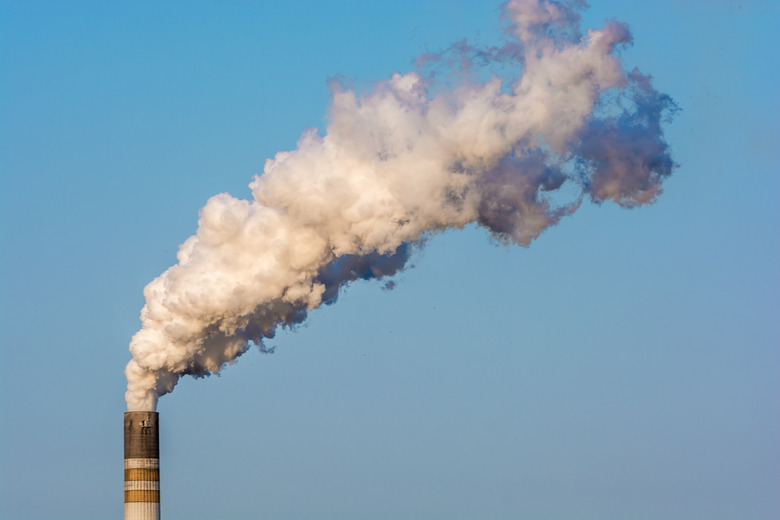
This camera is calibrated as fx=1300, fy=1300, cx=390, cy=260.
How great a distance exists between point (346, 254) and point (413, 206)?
6060 mm

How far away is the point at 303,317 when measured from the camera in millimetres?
66562

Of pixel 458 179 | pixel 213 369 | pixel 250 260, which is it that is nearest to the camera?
pixel 458 179

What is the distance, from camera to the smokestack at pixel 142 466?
216 ft

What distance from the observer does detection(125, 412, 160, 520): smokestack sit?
65.9 metres

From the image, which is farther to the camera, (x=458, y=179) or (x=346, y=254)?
(x=346, y=254)

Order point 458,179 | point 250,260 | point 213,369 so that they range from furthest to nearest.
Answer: point 213,369, point 250,260, point 458,179

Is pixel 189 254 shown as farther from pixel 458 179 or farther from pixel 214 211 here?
pixel 458 179

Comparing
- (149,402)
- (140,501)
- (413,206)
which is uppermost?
(413,206)

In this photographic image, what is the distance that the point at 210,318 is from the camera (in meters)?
65.2

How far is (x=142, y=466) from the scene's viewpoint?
2616 inches

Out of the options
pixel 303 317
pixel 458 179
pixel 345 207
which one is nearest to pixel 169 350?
pixel 303 317

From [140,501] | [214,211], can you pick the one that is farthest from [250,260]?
[140,501]

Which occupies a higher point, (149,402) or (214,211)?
(214,211)

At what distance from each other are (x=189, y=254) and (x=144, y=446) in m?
10.2
